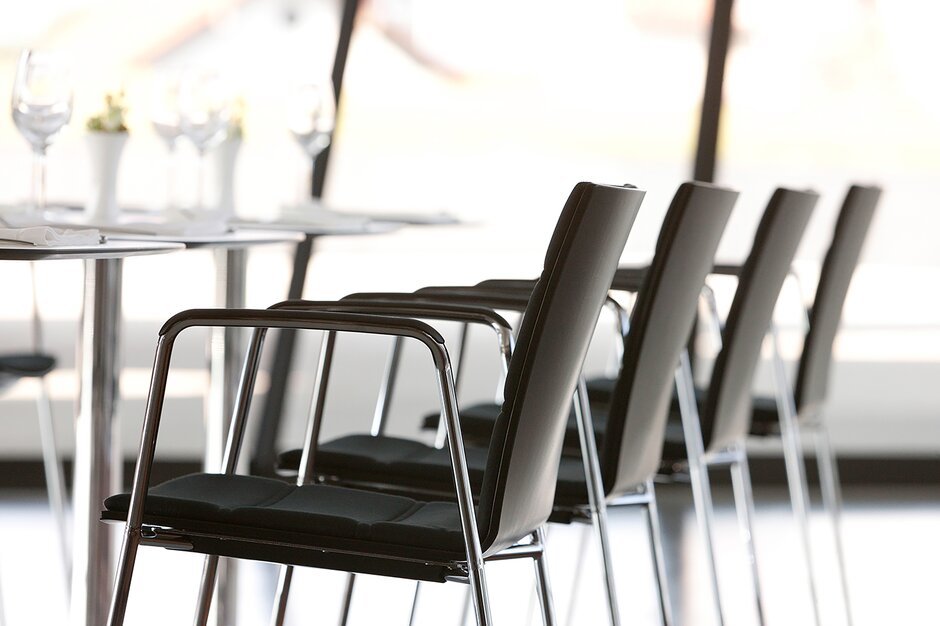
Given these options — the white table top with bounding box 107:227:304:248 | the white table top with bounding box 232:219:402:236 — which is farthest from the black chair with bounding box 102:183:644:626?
the white table top with bounding box 232:219:402:236

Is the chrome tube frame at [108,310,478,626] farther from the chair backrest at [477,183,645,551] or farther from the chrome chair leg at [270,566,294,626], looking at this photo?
the chrome chair leg at [270,566,294,626]

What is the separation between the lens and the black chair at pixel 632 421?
201cm

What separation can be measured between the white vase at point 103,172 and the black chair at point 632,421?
21.6 inches

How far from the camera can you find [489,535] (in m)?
1.59

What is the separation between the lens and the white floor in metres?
3.21

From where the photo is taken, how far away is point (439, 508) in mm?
1753

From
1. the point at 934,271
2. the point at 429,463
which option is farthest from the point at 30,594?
the point at 934,271

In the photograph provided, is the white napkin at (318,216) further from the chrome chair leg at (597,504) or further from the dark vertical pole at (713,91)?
the dark vertical pole at (713,91)

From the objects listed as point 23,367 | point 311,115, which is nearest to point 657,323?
point 311,115

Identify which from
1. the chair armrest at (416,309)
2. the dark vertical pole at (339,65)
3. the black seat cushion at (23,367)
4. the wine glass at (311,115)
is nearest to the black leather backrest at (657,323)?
the chair armrest at (416,309)

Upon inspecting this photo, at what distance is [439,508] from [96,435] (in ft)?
2.32

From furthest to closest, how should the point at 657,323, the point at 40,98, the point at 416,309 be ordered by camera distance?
the point at 40,98, the point at 657,323, the point at 416,309

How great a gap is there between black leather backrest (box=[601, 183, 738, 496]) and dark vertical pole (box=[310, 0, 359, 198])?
253 cm

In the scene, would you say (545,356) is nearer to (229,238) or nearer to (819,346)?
(229,238)
